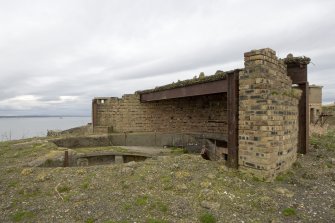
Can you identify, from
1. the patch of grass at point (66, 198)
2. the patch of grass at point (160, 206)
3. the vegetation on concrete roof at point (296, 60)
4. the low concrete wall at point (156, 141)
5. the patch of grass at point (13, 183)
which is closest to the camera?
the patch of grass at point (160, 206)

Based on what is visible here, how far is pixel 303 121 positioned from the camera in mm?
7988

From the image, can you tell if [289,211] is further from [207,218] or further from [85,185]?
[85,185]

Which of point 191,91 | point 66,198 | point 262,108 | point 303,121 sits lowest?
point 66,198

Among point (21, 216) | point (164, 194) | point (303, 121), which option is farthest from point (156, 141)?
point (21, 216)

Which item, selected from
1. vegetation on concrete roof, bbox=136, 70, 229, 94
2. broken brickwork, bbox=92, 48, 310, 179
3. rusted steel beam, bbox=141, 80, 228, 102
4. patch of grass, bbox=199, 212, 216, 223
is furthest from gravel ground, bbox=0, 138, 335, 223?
vegetation on concrete roof, bbox=136, 70, 229, 94

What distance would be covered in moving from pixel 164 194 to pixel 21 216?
228 centimetres

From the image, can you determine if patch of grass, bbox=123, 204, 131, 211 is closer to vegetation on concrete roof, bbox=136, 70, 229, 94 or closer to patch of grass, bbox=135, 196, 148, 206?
patch of grass, bbox=135, 196, 148, 206

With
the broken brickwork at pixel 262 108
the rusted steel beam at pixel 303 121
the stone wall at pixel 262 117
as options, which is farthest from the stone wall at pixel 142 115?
the stone wall at pixel 262 117

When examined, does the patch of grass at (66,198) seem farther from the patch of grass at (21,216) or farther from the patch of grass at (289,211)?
the patch of grass at (289,211)

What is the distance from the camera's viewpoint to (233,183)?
16.4 ft

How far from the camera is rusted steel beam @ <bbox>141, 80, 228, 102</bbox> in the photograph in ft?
22.8

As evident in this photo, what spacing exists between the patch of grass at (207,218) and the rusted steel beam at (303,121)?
5.33m

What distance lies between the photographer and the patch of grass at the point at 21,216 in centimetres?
390

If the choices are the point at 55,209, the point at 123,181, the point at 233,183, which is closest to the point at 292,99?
the point at 233,183
